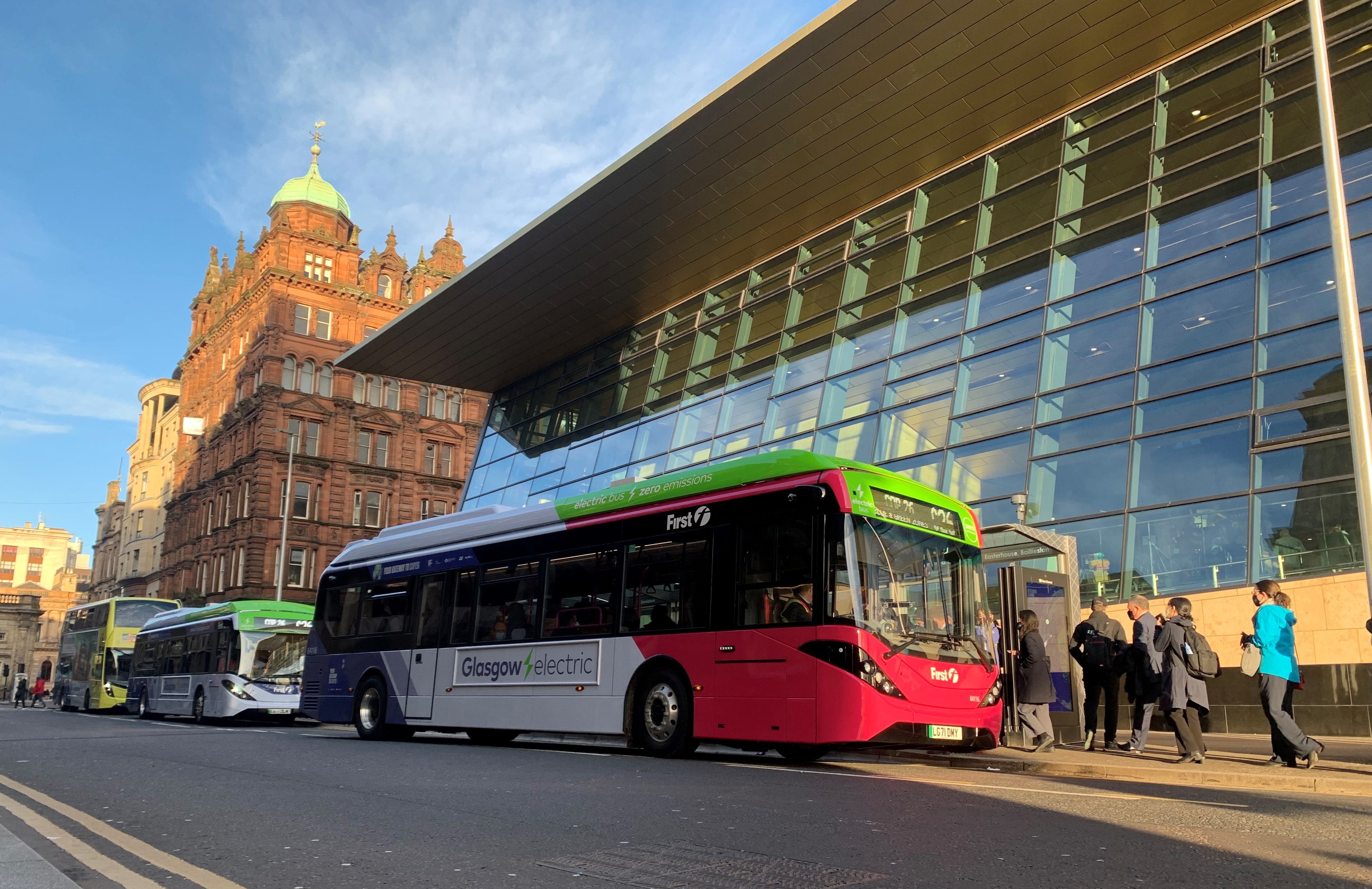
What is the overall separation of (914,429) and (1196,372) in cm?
529

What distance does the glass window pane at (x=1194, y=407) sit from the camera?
16.0m

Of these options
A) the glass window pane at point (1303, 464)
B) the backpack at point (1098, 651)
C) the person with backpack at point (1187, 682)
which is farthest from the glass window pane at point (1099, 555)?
the person with backpack at point (1187, 682)

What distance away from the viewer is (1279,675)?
402 inches

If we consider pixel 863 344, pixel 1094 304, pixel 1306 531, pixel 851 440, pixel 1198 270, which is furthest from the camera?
pixel 863 344

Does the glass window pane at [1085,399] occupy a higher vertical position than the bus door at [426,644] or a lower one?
higher

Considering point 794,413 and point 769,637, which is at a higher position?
point 794,413

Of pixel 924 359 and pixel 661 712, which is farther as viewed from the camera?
pixel 924 359

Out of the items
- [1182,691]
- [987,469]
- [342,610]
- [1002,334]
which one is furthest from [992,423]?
[342,610]

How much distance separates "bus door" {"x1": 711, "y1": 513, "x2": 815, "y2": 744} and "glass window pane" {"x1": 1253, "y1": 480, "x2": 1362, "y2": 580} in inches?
305

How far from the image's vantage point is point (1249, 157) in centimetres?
1753

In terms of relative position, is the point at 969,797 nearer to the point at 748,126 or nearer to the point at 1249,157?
the point at 1249,157

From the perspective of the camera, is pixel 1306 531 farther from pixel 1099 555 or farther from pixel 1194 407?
pixel 1099 555

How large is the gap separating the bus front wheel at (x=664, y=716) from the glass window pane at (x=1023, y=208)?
41.8 ft

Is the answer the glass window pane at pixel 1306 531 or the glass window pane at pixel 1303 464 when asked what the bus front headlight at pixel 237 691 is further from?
the glass window pane at pixel 1303 464
